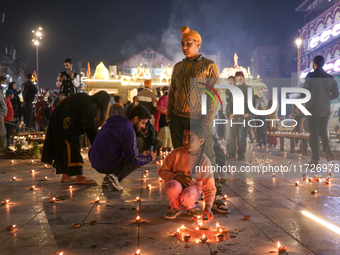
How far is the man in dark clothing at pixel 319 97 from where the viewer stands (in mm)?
6945

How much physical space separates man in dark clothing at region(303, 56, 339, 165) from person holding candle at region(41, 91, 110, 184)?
4.60 metres

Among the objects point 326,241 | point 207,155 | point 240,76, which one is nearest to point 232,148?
point 240,76

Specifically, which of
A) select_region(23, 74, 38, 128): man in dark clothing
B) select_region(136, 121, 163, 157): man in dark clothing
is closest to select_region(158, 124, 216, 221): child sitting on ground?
select_region(136, 121, 163, 157): man in dark clothing

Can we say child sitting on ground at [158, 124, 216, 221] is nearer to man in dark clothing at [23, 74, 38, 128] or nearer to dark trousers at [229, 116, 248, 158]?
dark trousers at [229, 116, 248, 158]

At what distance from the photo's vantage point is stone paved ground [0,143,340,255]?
8.55ft

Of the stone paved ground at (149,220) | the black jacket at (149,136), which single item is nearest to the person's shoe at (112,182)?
the stone paved ground at (149,220)

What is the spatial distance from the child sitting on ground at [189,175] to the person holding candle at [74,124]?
1.97 meters

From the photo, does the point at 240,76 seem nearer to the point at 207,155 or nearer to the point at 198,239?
the point at 207,155

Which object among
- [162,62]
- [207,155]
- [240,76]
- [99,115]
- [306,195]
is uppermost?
[162,62]

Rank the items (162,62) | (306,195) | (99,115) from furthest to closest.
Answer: (162,62)
(99,115)
(306,195)

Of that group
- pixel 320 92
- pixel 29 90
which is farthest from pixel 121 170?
pixel 29 90

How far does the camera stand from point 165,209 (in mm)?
3787

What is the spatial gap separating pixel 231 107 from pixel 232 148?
3.70 ft

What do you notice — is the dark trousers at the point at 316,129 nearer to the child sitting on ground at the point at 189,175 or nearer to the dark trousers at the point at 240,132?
the dark trousers at the point at 240,132
